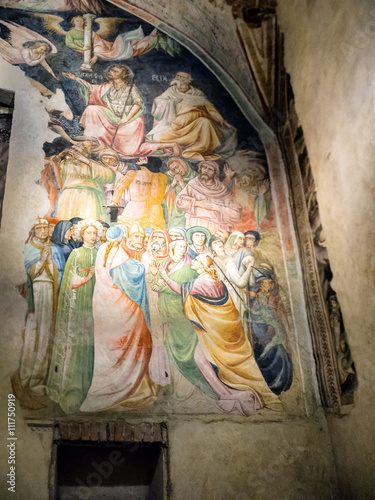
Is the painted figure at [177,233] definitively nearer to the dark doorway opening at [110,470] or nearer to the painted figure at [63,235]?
A: the painted figure at [63,235]

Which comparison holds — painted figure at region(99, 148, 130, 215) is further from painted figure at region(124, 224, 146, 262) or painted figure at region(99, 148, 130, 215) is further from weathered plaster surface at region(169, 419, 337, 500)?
weathered plaster surface at region(169, 419, 337, 500)

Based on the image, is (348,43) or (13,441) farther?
(348,43)

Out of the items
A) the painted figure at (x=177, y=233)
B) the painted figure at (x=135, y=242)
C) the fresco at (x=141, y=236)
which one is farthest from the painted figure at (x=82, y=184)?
the painted figure at (x=177, y=233)

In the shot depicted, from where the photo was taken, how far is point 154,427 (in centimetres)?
551

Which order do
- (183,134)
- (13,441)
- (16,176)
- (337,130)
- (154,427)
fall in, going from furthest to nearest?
(183,134), (16,176), (337,130), (154,427), (13,441)

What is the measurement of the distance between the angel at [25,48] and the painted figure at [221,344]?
150 inches

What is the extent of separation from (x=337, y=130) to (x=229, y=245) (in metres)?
1.96

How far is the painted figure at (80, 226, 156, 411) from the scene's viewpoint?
18.6 feet

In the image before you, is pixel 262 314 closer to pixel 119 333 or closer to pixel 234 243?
pixel 234 243

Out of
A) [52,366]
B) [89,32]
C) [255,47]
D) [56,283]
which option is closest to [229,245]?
[56,283]

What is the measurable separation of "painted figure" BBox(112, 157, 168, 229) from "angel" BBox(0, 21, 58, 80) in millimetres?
2019

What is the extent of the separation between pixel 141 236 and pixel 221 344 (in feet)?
5.64

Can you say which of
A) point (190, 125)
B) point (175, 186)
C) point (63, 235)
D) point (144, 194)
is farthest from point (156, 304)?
point (190, 125)

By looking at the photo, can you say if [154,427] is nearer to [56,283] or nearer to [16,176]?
[56,283]
